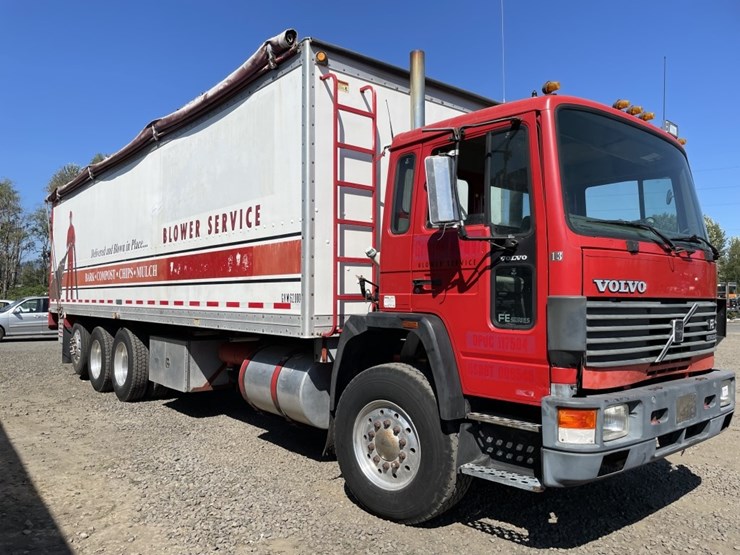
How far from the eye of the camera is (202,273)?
627 centimetres

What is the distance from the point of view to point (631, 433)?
3223mm

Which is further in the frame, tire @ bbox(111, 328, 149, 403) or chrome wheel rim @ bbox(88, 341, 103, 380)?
chrome wheel rim @ bbox(88, 341, 103, 380)

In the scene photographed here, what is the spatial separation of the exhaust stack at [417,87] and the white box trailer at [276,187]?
162 mm

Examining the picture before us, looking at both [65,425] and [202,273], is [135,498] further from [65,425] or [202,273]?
[65,425]

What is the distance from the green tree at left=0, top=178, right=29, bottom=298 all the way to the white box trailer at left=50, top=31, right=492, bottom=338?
4602 centimetres

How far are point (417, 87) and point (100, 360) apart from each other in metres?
7.07

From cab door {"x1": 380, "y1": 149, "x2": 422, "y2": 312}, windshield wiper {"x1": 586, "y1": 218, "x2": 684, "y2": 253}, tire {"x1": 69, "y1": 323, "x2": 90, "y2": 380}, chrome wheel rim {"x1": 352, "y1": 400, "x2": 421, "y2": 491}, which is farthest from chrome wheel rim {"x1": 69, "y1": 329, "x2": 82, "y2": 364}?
windshield wiper {"x1": 586, "y1": 218, "x2": 684, "y2": 253}

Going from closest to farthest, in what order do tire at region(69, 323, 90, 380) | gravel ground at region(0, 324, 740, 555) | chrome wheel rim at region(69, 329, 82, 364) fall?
gravel ground at region(0, 324, 740, 555) < tire at region(69, 323, 90, 380) < chrome wheel rim at region(69, 329, 82, 364)

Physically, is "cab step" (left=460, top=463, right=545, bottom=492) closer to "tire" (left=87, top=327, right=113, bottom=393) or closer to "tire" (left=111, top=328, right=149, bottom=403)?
"tire" (left=111, top=328, right=149, bottom=403)

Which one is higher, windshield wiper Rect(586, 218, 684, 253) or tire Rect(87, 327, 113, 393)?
windshield wiper Rect(586, 218, 684, 253)

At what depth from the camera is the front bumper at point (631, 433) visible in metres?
3.07

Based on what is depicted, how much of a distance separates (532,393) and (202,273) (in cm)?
410

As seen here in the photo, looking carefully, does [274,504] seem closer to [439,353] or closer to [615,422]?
[439,353]

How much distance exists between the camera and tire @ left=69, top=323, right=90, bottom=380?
33.6ft
